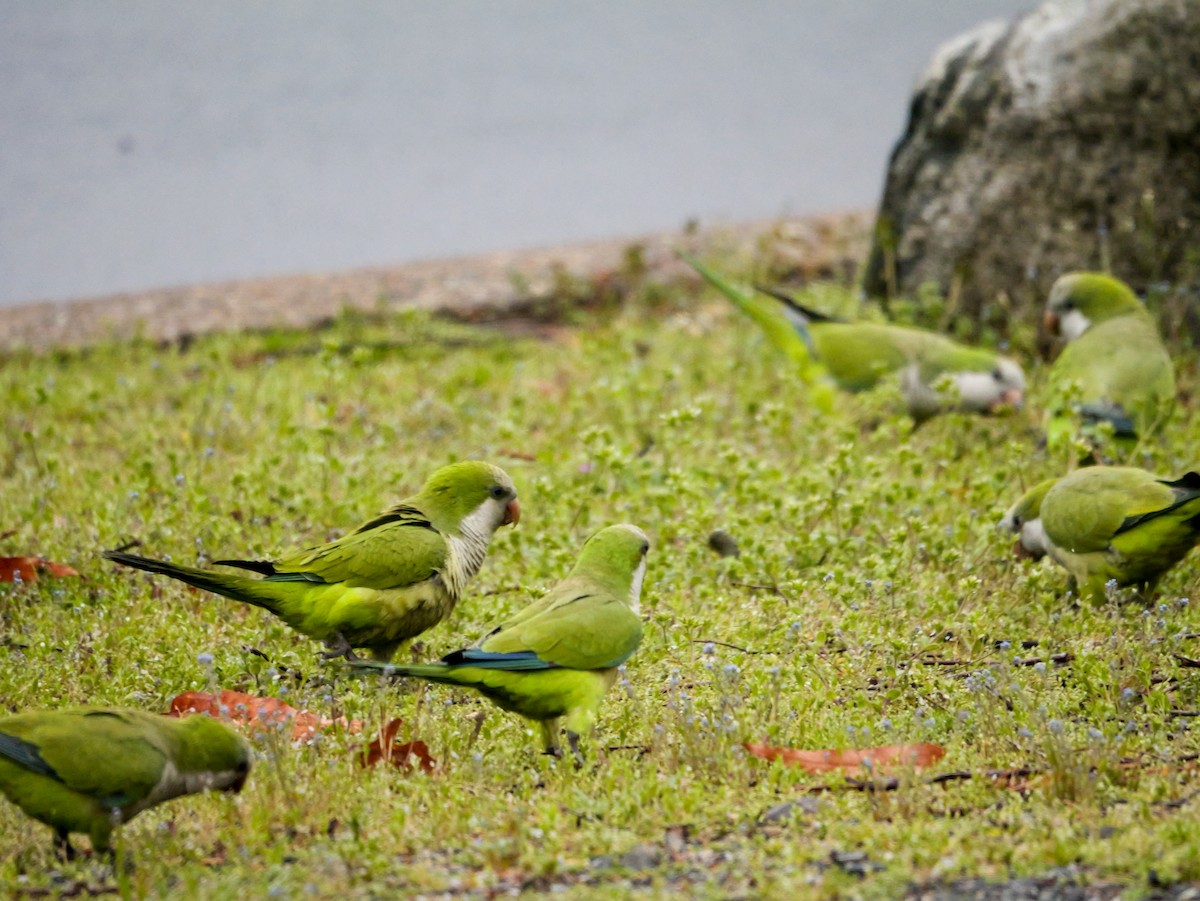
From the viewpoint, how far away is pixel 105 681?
404 cm

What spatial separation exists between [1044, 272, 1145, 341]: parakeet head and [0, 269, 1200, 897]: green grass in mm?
430

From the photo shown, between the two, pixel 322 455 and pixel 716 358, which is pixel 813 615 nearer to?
pixel 322 455

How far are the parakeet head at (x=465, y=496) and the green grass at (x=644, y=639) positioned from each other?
373mm

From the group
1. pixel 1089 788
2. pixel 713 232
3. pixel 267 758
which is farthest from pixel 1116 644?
pixel 713 232

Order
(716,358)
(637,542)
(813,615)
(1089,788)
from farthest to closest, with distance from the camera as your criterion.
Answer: (716,358)
(813,615)
(637,542)
(1089,788)

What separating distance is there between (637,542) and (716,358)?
3807 mm

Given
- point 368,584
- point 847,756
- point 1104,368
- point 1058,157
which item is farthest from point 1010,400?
point 368,584

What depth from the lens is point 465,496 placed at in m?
4.41

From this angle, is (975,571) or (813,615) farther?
(975,571)

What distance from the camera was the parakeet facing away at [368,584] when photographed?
13.3 ft

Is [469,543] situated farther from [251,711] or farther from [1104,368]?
[1104,368]

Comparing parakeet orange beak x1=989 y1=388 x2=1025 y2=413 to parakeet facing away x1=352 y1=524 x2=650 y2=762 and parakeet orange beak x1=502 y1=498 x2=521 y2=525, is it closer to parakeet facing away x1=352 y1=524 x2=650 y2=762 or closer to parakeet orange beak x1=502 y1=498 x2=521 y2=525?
parakeet orange beak x1=502 y1=498 x2=521 y2=525

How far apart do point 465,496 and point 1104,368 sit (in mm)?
3084

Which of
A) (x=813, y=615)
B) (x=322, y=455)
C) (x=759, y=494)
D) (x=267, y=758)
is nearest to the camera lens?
(x=267, y=758)
